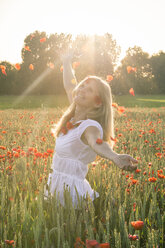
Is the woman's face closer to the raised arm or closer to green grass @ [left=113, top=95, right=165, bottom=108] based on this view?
the raised arm

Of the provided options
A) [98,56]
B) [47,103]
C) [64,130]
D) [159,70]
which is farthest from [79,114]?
[159,70]

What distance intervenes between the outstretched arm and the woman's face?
1.30 ft

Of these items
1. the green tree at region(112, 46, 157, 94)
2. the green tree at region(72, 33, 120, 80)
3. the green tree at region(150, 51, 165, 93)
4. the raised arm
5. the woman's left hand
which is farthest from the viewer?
the green tree at region(150, 51, 165, 93)

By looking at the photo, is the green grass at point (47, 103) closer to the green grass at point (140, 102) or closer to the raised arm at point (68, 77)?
the green grass at point (140, 102)

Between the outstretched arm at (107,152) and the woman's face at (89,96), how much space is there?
0.40 meters

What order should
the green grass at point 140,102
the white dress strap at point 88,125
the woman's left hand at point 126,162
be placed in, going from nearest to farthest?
the woman's left hand at point 126,162 < the white dress strap at point 88,125 < the green grass at point 140,102

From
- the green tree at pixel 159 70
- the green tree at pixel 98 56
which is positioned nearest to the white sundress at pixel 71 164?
the green tree at pixel 98 56

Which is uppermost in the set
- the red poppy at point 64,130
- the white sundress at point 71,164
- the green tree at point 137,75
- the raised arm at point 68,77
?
the green tree at point 137,75

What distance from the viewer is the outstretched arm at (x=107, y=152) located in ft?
5.88

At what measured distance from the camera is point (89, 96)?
268 cm

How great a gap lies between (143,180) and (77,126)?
1.29 m

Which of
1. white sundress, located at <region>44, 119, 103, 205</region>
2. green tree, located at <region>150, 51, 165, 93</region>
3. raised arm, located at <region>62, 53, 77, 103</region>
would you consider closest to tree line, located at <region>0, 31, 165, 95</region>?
green tree, located at <region>150, 51, 165, 93</region>

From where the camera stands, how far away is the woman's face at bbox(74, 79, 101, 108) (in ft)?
8.77

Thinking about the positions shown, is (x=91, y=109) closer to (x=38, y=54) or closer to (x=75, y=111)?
(x=75, y=111)
